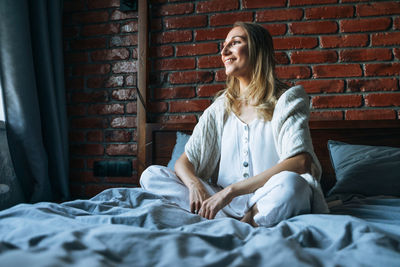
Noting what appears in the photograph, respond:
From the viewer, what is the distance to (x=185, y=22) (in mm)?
1998

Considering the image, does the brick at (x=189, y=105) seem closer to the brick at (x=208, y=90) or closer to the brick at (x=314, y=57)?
the brick at (x=208, y=90)

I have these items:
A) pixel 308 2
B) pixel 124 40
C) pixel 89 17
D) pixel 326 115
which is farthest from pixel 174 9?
pixel 326 115

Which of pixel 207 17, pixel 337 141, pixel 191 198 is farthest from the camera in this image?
pixel 207 17

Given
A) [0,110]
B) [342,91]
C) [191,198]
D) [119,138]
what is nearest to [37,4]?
[0,110]

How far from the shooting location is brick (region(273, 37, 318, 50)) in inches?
73.1

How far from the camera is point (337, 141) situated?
1.64m

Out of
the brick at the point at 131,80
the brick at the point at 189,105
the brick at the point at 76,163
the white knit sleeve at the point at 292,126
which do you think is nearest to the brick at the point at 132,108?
the brick at the point at 131,80

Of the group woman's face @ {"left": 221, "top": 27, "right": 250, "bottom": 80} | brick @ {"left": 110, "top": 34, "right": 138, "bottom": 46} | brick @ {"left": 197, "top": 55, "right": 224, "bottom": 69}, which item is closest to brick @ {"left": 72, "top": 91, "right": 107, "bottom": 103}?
brick @ {"left": 110, "top": 34, "right": 138, "bottom": 46}

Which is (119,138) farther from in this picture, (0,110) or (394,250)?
(394,250)

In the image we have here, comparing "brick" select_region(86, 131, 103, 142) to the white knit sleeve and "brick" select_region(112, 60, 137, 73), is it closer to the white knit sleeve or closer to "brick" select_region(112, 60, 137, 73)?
"brick" select_region(112, 60, 137, 73)

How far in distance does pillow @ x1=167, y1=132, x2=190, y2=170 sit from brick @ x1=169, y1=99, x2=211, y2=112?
26cm

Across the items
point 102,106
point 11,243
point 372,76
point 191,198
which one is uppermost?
point 372,76

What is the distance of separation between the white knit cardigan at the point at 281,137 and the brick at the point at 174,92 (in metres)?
0.43

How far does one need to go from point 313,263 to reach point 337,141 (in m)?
1.23
